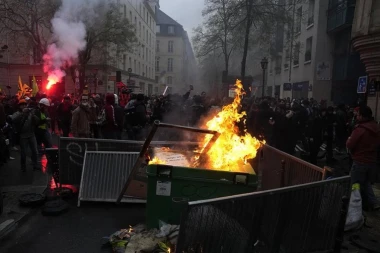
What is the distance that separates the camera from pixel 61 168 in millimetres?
6129

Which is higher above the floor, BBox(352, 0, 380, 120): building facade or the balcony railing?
the balcony railing

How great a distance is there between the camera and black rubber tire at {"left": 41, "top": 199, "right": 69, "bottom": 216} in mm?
5262

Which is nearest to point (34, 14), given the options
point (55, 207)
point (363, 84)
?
point (55, 207)

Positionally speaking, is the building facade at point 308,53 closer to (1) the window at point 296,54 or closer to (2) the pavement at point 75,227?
(1) the window at point 296,54

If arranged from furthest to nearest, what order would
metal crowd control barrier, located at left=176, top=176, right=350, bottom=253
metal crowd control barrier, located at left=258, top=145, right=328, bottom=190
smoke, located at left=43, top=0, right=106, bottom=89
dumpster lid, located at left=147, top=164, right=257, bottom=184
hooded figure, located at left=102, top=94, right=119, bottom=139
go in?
1. smoke, located at left=43, top=0, right=106, bottom=89
2. hooded figure, located at left=102, top=94, right=119, bottom=139
3. metal crowd control barrier, located at left=258, top=145, right=328, bottom=190
4. dumpster lid, located at left=147, top=164, right=257, bottom=184
5. metal crowd control barrier, located at left=176, top=176, right=350, bottom=253

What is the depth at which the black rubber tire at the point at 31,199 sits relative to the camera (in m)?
5.51

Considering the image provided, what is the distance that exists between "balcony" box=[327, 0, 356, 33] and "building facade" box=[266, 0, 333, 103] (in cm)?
80

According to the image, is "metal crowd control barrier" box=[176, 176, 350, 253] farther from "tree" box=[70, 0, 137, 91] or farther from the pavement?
"tree" box=[70, 0, 137, 91]

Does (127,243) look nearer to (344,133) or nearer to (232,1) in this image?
(344,133)

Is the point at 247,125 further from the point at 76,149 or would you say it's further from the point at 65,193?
the point at 65,193

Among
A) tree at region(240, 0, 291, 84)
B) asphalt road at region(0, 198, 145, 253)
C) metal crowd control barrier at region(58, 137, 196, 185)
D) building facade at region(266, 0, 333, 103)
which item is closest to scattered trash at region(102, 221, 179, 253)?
asphalt road at region(0, 198, 145, 253)

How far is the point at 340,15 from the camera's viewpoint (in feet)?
65.3

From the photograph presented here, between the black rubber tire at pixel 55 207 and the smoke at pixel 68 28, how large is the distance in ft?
35.4

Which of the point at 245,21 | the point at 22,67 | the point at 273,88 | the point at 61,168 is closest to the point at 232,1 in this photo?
the point at 245,21
